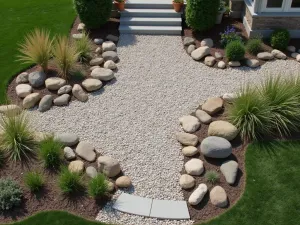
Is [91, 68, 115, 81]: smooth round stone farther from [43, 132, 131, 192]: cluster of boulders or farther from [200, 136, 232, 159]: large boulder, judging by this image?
[200, 136, 232, 159]: large boulder

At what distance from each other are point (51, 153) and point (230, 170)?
353 cm

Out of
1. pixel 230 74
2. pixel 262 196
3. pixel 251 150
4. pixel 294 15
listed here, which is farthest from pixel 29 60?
pixel 294 15

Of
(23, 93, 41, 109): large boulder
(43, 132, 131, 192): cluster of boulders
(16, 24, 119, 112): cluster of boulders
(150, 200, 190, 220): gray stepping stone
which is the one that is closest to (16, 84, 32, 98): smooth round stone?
(16, 24, 119, 112): cluster of boulders

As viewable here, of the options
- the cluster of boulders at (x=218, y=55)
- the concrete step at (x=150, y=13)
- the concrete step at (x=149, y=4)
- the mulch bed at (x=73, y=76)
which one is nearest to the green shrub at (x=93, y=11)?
the mulch bed at (x=73, y=76)

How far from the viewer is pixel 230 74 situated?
32.6 feet

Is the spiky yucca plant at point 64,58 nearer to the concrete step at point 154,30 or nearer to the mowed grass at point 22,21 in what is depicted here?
the mowed grass at point 22,21

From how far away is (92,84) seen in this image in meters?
9.34

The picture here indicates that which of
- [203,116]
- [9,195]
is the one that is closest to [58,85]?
[9,195]

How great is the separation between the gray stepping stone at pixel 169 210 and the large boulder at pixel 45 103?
376 cm

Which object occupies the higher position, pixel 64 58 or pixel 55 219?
pixel 64 58

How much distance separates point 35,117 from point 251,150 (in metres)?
4.96

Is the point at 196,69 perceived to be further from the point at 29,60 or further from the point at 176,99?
the point at 29,60

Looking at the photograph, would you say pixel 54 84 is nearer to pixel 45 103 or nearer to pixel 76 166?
pixel 45 103

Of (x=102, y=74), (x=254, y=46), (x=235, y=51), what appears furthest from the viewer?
(x=254, y=46)
